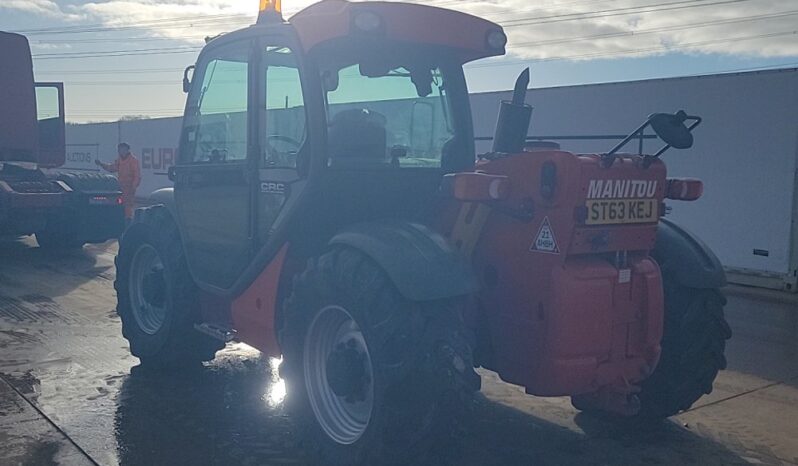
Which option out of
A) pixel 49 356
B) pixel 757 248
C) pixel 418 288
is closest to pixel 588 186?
pixel 418 288

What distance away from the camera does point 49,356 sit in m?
6.42

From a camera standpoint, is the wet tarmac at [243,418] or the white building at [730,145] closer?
the wet tarmac at [243,418]

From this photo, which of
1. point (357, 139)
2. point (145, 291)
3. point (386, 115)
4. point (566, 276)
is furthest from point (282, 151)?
point (145, 291)

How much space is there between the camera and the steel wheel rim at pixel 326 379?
160 inches

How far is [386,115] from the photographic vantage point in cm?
470

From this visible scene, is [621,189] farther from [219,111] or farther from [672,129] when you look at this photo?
[219,111]

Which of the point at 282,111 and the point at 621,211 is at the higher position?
the point at 282,111

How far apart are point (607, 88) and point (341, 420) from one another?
998 centimetres

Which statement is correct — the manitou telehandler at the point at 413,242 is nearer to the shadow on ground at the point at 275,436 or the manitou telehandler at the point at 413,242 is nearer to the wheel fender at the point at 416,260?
the wheel fender at the point at 416,260

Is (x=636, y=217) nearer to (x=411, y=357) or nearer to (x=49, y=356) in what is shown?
(x=411, y=357)

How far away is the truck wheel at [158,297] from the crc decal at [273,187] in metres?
1.23

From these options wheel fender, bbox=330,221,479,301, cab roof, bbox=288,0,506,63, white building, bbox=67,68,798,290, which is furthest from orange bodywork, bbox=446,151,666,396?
white building, bbox=67,68,798,290

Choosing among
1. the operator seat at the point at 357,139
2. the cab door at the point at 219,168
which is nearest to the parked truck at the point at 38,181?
the cab door at the point at 219,168

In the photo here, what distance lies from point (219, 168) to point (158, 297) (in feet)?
4.39
